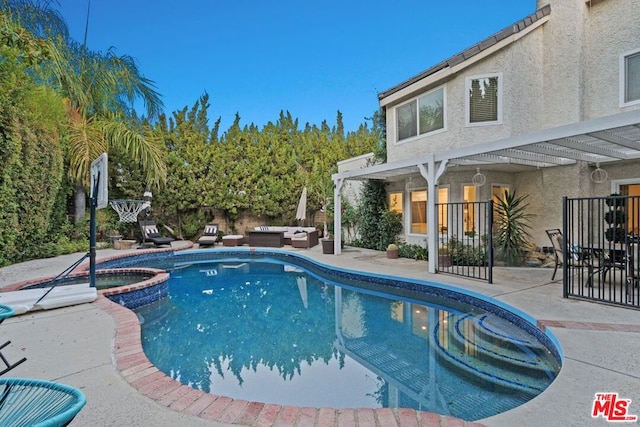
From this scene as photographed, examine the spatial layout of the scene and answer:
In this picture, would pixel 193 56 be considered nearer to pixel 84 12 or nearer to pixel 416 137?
pixel 84 12

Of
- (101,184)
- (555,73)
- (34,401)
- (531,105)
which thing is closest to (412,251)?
(531,105)

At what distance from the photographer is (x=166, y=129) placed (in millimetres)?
19547

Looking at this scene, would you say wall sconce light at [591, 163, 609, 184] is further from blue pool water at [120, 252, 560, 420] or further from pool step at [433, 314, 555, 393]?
pool step at [433, 314, 555, 393]

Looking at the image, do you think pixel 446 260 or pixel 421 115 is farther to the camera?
pixel 421 115

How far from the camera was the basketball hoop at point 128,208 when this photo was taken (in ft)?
50.5

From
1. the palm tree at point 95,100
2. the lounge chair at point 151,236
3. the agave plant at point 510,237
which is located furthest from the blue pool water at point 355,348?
the palm tree at point 95,100

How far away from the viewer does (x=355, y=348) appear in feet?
17.9

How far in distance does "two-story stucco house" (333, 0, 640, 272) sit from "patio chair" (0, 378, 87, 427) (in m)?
8.38

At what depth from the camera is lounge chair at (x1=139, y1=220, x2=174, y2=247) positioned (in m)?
15.8

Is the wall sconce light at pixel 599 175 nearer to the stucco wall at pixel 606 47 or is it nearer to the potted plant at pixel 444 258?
the stucco wall at pixel 606 47

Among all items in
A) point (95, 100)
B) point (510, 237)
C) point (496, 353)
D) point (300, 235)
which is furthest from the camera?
point (300, 235)

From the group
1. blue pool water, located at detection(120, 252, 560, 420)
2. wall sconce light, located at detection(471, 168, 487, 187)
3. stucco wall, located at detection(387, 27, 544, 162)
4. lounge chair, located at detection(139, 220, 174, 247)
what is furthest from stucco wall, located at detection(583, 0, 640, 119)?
lounge chair, located at detection(139, 220, 174, 247)

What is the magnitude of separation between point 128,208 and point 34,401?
51.8 feet

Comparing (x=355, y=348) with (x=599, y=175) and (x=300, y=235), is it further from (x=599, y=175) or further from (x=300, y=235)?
(x=300, y=235)
